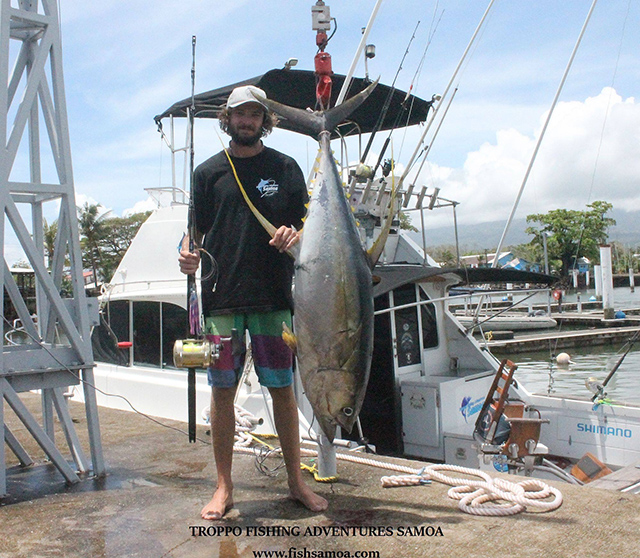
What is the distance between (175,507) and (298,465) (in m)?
0.62

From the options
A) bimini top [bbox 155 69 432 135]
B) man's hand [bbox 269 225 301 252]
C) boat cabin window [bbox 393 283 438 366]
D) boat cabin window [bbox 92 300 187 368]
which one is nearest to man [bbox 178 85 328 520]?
man's hand [bbox 269 225 301 252]

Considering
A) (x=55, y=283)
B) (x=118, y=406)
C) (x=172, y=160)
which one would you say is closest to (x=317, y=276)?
(x=55, y=283)

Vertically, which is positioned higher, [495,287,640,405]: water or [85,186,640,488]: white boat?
[85,186,640,488]: white boat

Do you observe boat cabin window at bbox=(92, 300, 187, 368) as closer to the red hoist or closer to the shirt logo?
the shirt logo

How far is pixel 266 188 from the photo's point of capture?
267cm

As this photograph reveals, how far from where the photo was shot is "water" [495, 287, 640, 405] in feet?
51.1

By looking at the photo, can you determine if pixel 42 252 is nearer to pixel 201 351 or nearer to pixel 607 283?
pixel 201 351

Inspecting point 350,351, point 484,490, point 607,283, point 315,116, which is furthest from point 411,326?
point 607,283

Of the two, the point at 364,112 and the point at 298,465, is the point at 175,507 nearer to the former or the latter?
the point at 298,465

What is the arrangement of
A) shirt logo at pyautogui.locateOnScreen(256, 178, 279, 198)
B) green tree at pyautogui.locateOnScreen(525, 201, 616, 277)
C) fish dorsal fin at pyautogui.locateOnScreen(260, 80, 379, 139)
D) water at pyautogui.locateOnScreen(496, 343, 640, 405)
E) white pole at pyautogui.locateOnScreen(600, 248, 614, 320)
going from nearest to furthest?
fish dorsal fin at pyautogui.locateOnScreen(260, 80, 379, 139), shirt logo at pyautogui.locateOnScreen(256, 178, 279, 198), water at pyautogui.locateOnScreen(496, 343, 640, 405), white pole at pyautogui.locateOnScreen(600, 248, 614, 320), green tree at pyautogui.locateOnScreen(525, 201, 616, 277)

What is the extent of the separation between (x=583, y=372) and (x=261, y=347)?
17953 millimetres

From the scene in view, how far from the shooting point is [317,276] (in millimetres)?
2180

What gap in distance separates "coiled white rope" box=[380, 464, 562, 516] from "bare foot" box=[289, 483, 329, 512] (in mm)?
450

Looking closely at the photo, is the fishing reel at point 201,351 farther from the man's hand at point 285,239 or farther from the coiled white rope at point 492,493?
the coiled white rope at point 492,493
